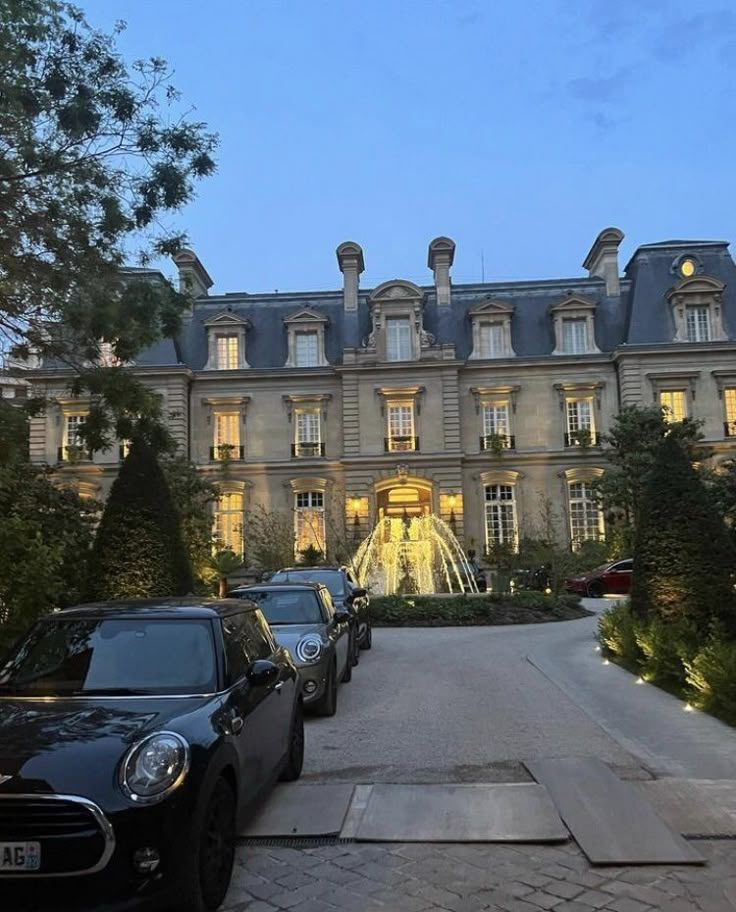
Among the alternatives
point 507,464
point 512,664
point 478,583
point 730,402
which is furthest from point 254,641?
point 730,402

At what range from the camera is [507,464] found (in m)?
36.8

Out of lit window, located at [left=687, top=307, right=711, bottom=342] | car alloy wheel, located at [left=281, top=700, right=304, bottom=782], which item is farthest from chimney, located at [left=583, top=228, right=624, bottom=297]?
car alloy wheel, located at [left=281, top=700, right=304, bottom=782]

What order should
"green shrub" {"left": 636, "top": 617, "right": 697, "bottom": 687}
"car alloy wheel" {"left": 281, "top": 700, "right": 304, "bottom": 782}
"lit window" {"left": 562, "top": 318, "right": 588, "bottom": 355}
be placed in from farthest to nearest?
"lit window" {"left": 562, "top": 318, "right": 588, "bottom": 355}
"green shrub" {"left": 636, "top": 617, "right": 697, "bottom": 687}
"car alloy wheel" {"left": 281, "top": 700, "right": 304, "bottom": 782}

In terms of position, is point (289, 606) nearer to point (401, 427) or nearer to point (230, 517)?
point (401, 427)

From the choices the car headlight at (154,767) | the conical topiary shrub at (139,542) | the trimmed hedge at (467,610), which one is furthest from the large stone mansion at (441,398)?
the car headlight at (154,767)

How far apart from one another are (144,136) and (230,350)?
2770cm

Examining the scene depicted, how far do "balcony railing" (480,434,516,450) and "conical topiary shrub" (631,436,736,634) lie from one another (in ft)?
80.1

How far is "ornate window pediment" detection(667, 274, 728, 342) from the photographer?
35.8 m

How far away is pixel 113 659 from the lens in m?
4.94

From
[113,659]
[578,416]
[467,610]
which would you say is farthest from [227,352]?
[113,659]

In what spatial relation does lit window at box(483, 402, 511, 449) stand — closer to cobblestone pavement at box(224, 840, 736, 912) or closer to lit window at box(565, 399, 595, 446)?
lit window at box(565, 399, 595, 446)

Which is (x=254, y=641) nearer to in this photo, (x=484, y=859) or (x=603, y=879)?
(x=484, y=859)

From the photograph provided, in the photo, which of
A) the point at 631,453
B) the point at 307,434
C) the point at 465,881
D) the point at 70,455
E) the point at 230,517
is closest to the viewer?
the point at 465,881

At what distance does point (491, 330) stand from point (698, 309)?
922 cm
